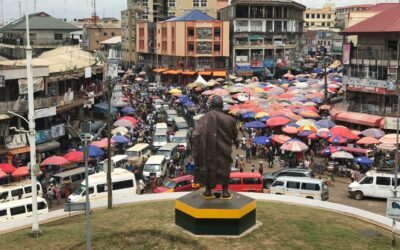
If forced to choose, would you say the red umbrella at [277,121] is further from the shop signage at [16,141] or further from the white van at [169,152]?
the shop signage at [16,141]

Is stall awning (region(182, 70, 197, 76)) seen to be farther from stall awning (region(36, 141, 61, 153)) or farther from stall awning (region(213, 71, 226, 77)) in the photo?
stall awning (region(36, 141, 61, 153))

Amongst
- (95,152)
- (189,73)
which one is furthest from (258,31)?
(95,152)

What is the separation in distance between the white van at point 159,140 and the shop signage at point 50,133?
6977 mm

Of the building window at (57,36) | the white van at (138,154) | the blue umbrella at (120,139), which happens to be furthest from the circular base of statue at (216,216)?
the building window at (57,36)

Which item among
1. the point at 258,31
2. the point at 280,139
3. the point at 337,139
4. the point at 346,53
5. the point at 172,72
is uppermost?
the point at 258,31

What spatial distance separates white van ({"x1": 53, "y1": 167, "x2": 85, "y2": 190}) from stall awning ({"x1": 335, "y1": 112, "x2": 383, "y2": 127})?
23968 mm

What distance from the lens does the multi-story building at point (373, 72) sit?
4238 centimetres

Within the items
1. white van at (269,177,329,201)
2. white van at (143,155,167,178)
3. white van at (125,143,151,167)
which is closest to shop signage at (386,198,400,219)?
white van at (269,177,329,201)

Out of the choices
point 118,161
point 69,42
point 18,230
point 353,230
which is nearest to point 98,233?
point 18,230

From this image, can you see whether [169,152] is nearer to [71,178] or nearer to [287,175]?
[71,178]

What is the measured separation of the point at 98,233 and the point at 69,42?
55704mm

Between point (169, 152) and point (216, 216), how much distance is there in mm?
20398

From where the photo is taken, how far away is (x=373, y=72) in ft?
145

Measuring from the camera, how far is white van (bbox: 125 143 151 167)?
113 feet
